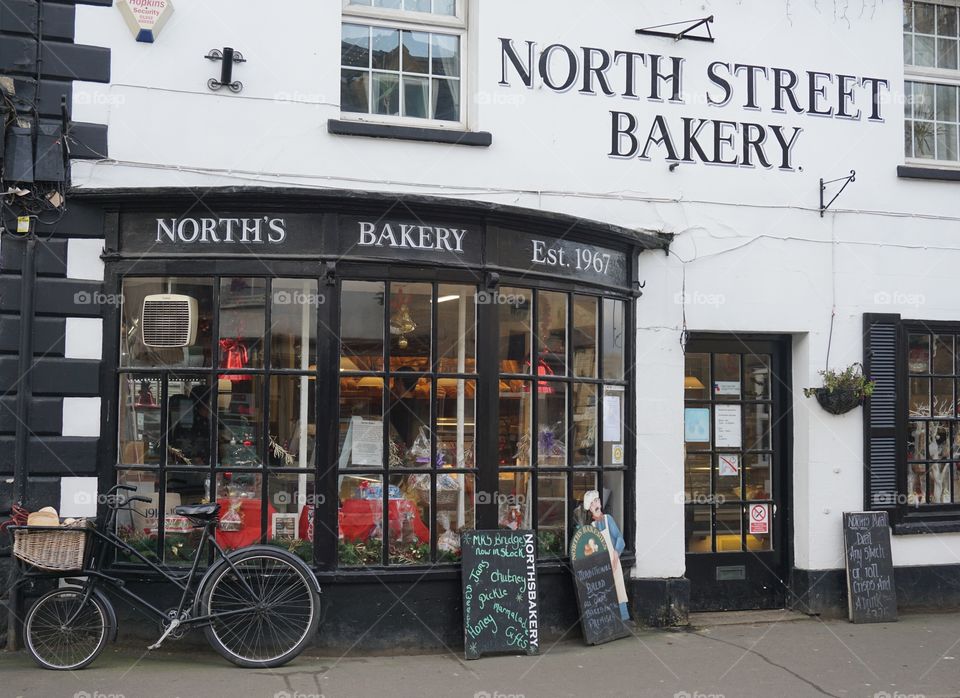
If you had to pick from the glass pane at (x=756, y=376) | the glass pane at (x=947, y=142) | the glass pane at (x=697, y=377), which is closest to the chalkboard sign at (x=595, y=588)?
the glass pane at (x=697, y=377)

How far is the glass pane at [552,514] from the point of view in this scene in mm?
8258

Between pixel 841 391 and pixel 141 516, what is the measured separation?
603 cm

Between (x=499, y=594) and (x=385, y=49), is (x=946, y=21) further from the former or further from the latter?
(x=499, y=594)

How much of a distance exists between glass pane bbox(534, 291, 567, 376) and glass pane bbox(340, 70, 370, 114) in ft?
6.90

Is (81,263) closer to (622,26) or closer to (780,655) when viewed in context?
(622,26)

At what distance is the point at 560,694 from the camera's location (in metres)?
6.72

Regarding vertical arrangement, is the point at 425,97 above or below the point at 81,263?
above

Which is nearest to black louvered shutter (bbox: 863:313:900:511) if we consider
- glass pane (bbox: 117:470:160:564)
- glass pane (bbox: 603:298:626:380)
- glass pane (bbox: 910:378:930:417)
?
glass pane (bbox: 910:378:930:417)

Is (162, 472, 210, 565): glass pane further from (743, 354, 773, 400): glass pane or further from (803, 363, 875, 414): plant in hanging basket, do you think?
(803, 363, 875, 414): plant in hanging basket

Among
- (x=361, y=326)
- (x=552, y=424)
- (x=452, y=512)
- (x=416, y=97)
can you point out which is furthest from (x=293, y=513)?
(x=416, y=97)

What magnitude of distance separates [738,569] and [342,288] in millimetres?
4493

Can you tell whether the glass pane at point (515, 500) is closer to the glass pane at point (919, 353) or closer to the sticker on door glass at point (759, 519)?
the sticker on door glass at point (759, 519)

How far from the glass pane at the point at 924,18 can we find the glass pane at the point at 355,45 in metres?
5.51

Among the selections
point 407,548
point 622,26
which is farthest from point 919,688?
point 622,26
